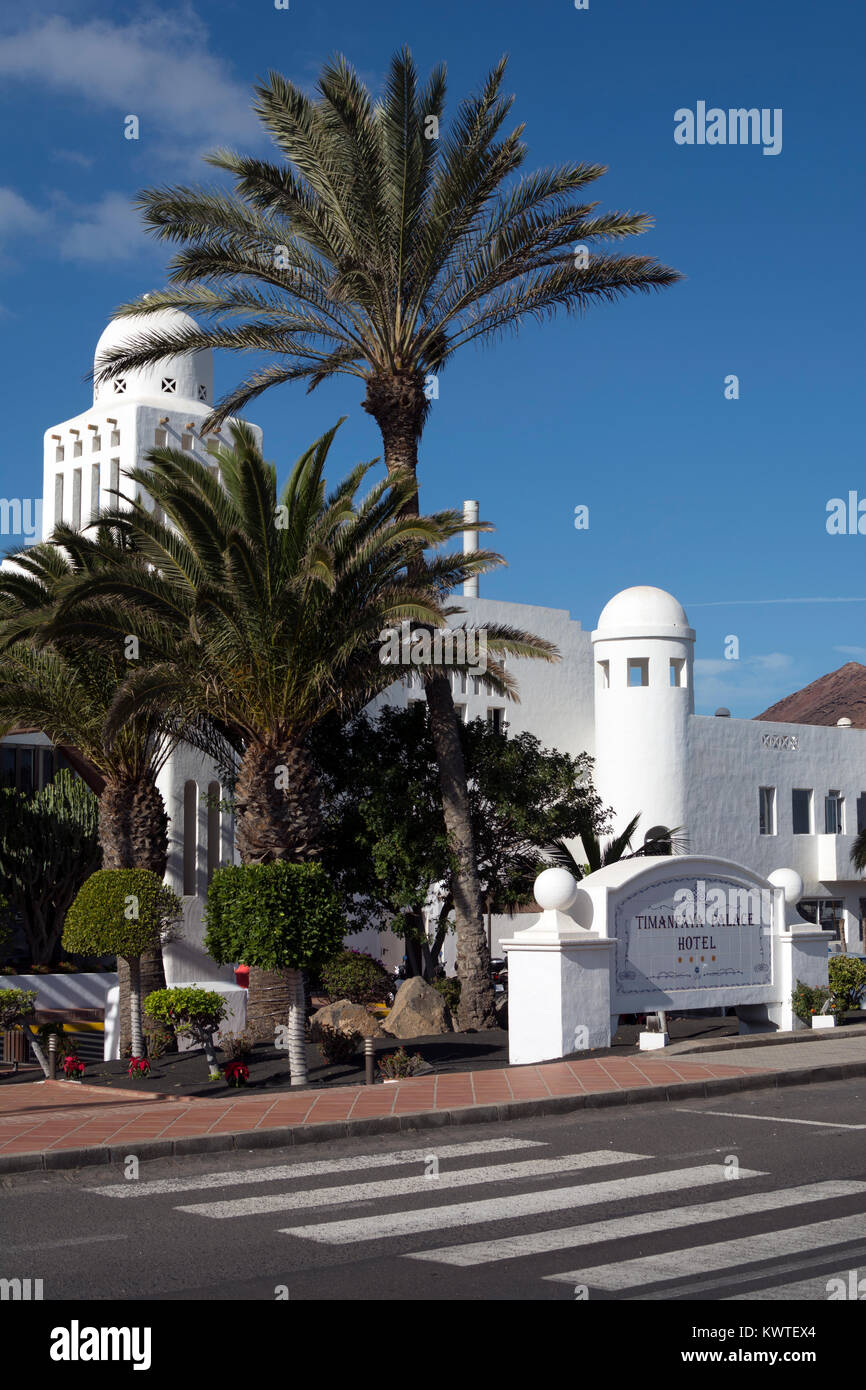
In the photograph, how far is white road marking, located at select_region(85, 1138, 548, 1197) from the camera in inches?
371

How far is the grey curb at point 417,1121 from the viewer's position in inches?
404

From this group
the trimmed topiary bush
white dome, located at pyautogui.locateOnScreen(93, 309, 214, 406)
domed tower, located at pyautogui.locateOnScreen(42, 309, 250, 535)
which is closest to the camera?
the trimmed topiary bush

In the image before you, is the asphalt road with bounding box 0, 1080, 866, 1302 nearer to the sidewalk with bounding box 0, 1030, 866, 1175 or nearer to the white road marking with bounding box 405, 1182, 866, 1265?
the white road marking with bounding box 405, 1182, 866, 1265

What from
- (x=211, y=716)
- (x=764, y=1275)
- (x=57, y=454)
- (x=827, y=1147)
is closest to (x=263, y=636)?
(x=211, y=716)

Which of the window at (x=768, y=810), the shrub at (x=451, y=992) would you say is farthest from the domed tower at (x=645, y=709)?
the shrub at (x=451, y=992)

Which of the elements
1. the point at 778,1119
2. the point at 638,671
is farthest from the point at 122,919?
the point at 638,671

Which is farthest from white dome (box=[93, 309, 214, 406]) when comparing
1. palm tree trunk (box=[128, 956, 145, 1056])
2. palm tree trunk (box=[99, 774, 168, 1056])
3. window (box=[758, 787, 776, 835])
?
window (box=[758, 787, 776, 835])

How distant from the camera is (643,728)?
131 feet

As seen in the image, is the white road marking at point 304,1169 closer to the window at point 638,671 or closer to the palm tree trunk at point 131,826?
the palm tree trunk at point 131,826

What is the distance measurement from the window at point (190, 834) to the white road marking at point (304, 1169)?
1550 cm

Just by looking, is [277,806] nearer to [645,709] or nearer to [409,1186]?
[409,1186]

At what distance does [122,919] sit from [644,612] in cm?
2513

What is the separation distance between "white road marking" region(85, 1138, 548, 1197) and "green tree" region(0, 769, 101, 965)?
748 inches

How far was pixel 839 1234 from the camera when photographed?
7.46 metres
